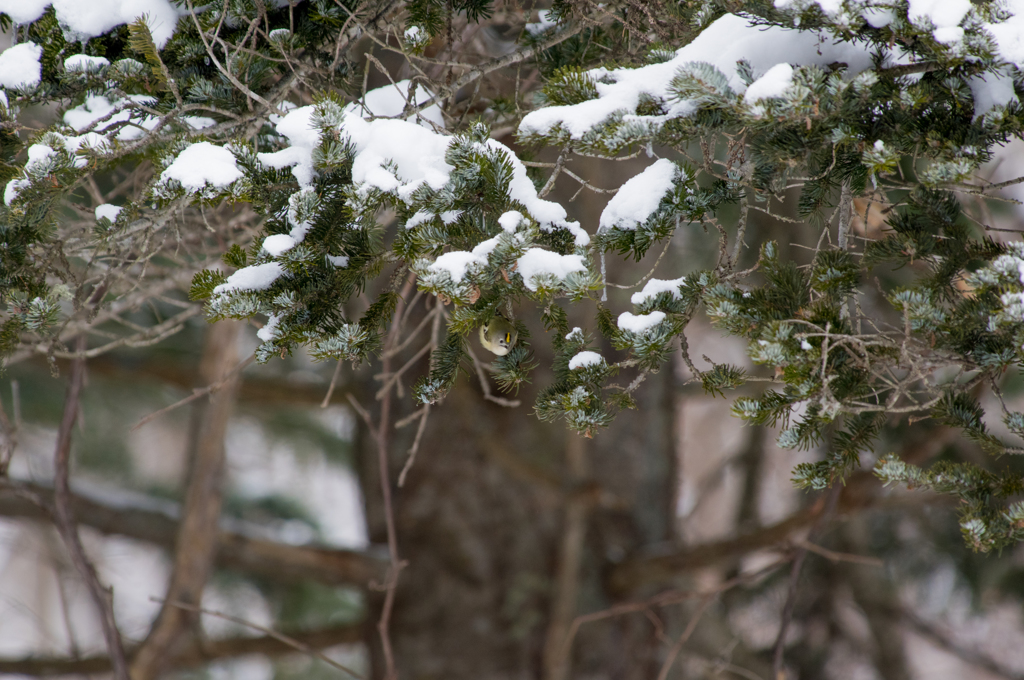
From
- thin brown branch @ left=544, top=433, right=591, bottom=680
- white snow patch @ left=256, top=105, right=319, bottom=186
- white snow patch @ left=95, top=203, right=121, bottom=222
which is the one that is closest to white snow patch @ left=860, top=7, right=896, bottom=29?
white snow patch @ left=256, top=105, right=319, bottom=186

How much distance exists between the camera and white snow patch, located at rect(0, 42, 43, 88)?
140 cm

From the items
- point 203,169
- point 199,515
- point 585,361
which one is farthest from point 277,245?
point 199,515

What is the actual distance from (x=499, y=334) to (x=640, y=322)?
0.24 metres

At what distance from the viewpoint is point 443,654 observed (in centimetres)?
297

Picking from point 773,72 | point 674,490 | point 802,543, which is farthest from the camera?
point 674,490

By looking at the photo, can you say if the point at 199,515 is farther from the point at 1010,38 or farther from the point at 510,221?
the point at 1010,38

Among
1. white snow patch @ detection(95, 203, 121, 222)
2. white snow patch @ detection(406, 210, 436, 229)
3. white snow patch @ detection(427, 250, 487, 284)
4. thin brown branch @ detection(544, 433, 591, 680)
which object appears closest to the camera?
white snow patch @ detection(427, 250, 487, 284)

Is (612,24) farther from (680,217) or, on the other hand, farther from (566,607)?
(566,607)

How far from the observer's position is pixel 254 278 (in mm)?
1230

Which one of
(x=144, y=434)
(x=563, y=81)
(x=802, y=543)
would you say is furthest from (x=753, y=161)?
(x=144, y=434)

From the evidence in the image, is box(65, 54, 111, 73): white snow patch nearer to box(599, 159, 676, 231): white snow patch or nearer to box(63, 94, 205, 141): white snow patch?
box(63, 94, 205, 141): white snow patch

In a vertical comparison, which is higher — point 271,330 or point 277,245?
point 277,245

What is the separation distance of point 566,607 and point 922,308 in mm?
2172

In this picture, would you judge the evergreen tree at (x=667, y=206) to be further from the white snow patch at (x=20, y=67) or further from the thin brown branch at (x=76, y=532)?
the thin brown branch at (x=76, y=532)
